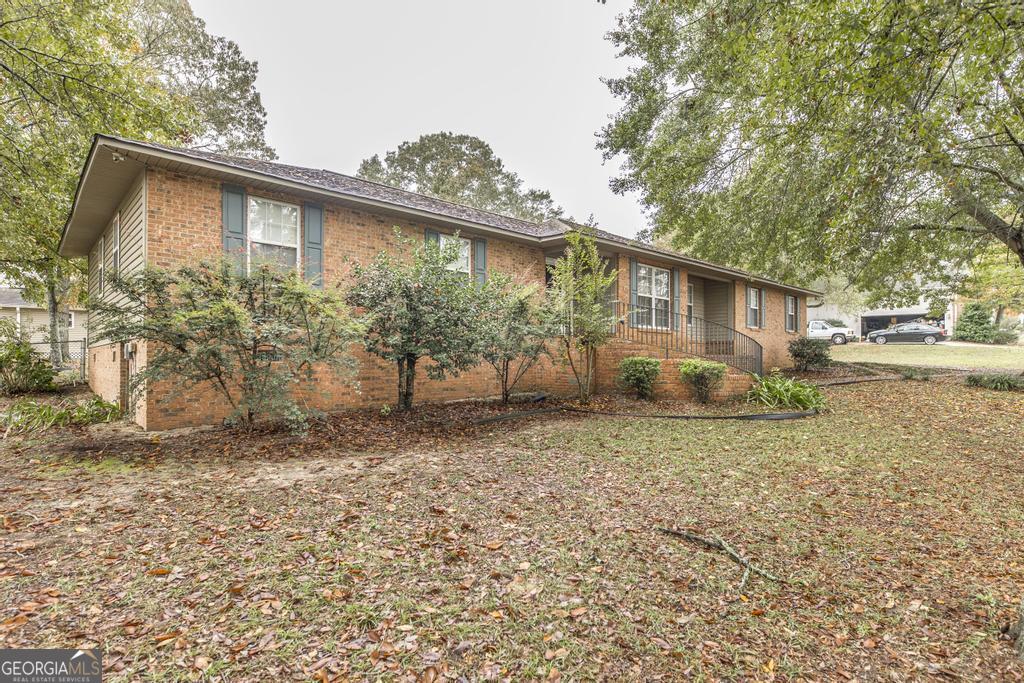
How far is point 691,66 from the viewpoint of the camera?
32.0 feet

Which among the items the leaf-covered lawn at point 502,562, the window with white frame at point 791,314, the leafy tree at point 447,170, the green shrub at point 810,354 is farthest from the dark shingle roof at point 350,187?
the leafy tree at point 447,170

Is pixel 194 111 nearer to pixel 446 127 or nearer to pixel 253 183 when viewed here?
pixel 253 183

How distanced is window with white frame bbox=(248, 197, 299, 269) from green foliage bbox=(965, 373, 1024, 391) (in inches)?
598

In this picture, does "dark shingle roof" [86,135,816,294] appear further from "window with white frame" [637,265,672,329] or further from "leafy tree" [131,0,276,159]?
"leafy tree" [131,0,276,159]

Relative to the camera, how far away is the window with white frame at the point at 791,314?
19.7 m

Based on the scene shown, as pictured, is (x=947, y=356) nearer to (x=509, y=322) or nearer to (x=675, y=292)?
(x=675, y=292)

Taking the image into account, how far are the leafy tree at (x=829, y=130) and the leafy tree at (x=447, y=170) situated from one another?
1503 centimetres

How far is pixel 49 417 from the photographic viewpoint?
7297mm

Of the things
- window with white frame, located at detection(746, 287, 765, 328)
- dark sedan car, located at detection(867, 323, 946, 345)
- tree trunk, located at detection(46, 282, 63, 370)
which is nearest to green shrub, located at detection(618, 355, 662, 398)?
window with white frame, located at detection(746, 287, 765, 328)

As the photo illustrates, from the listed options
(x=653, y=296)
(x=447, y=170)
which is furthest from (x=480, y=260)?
(x=447, y=170)

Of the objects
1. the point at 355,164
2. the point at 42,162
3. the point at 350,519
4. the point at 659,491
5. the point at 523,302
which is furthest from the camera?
the point at 355,164

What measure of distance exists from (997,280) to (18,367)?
29702 millimetres

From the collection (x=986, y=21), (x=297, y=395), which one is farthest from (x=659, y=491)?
(x=297, y=395)

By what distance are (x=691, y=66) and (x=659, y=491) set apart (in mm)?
9209
